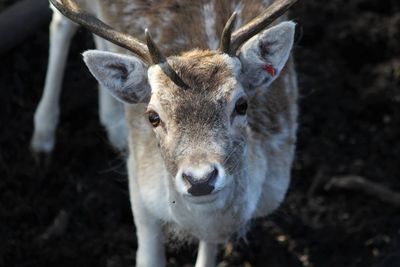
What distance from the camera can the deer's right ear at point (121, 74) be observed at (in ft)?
17.6

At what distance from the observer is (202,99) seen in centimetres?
511

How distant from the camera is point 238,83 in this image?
5258 mm

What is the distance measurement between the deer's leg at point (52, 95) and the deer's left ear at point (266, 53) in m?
2.21

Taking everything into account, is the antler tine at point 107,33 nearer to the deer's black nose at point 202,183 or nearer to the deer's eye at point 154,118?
the deer's eye at point 154,118

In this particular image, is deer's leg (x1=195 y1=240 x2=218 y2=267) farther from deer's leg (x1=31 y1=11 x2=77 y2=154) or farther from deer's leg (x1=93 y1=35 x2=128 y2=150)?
deer's leg (x1=31 y1=11 x2=77 y2=154)

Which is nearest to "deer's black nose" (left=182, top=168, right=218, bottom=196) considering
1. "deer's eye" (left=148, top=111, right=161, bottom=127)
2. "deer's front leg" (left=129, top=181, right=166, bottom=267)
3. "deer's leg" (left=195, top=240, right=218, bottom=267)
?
"deer's eye" (left=148, top=111, right=161, bottom=127)

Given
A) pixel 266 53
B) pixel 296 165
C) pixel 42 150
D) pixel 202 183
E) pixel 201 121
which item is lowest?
pixel 296 165

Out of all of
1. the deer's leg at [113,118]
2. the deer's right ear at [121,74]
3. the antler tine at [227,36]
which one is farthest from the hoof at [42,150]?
the antler tine at [227,36]

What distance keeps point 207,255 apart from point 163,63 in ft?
4.71

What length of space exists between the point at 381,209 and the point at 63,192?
223 cm

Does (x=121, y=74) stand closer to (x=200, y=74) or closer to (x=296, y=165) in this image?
(x=200, y=74)

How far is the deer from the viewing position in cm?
509

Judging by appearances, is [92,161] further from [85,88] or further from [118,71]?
[118,71]

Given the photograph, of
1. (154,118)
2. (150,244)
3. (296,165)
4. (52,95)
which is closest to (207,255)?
(150,244)
